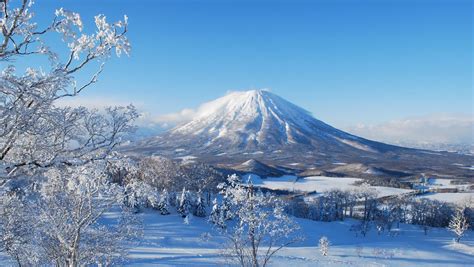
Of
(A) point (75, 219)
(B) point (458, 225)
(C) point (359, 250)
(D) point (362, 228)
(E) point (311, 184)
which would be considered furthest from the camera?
(E) point (311, 184)

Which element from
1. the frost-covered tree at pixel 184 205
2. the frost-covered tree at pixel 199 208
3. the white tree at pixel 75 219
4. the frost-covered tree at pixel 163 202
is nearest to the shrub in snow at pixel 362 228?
the frost-covered tree at pixel 199 208

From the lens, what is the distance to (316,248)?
5125 centimetres

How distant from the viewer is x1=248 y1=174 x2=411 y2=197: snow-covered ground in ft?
389

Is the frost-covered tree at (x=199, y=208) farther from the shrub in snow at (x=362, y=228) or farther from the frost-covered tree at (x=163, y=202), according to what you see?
the shrub in snow at (x=362, y=228)

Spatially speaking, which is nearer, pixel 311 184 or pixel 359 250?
pixel 359 250

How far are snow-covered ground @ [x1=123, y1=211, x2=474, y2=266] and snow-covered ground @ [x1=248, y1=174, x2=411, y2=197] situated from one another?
144ft

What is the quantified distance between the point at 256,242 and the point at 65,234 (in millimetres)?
9079

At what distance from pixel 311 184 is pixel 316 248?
84982 millimetres

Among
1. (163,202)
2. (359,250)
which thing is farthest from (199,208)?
(163,202)

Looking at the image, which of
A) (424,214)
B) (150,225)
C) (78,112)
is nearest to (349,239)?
(424,214)

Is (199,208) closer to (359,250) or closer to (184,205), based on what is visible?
(184,205)

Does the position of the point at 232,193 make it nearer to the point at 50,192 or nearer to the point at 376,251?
the point at 50,192

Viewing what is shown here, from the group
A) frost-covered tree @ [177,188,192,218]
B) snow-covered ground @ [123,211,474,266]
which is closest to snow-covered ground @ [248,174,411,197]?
snow-covered ground @ [123,211,474,266]

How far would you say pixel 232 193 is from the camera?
69.8 ft
